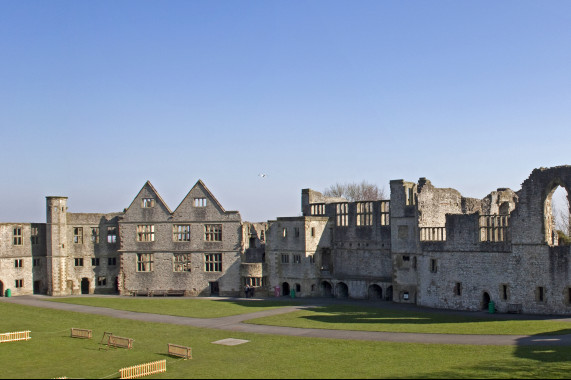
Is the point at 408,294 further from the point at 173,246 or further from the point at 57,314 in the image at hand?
the point at 57,314

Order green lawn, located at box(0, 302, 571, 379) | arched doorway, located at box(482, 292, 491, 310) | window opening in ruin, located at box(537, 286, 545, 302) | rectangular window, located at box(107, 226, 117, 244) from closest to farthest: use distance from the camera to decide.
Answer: green lawn, located at box(0, 302, 571, 379) < window opening in ruin, located at box(537, 286, 545, 302) < arched doorway, located at box(482, 292, 491, 310) < rectangular window, located at box(107, 226, 117, 244)

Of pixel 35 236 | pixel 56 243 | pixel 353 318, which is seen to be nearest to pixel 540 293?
pixel 353 318

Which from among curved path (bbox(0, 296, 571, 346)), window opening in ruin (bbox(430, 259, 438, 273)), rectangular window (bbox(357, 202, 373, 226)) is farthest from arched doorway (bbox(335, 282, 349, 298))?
window opening in ruin (bbox(430, 259, 438, 273))

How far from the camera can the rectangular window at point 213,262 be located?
2790 inches

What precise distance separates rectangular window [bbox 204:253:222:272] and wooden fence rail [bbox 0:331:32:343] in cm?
2899

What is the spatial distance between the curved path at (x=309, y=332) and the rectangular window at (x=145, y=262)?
12.0m

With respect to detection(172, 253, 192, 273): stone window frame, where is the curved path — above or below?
below

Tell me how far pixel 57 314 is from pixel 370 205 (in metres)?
32.8

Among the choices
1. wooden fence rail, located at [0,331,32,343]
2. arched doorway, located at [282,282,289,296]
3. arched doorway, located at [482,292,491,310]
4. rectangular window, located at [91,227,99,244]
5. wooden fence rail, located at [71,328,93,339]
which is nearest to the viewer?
wooden fence rail, located at [0,331,32,343]

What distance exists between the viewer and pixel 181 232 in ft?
237

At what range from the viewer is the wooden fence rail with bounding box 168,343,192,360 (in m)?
35.8

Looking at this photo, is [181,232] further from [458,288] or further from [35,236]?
[458,288]

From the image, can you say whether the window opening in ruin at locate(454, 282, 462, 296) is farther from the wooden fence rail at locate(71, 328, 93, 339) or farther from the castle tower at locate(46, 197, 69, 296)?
the castle tower at locate(46, 197, 69, 296)

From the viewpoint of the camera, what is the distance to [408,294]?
194 feet
